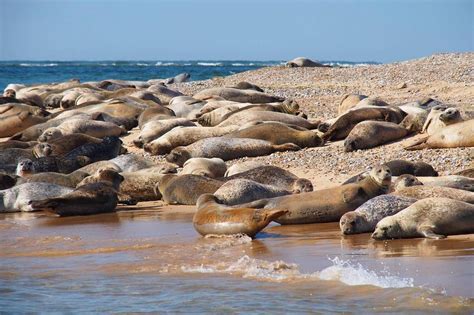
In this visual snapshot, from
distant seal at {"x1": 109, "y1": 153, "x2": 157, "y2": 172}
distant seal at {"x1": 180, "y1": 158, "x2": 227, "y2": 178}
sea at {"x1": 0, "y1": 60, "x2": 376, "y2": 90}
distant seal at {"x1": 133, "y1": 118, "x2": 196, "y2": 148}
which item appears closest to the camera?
distant seal at {"x1": 180, "y1": 158, "x2": 227, "y2": 178}

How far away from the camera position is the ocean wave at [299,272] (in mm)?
5434

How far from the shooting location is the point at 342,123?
1238 centimetres

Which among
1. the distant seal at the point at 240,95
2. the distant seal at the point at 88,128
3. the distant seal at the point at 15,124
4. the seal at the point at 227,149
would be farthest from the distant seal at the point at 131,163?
the distant seal at the point at 240,95

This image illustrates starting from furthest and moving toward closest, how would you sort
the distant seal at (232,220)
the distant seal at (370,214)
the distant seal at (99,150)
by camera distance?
the distant seal at (99,150) < the distant seal at (370,214) < the distant seal at (232,220)

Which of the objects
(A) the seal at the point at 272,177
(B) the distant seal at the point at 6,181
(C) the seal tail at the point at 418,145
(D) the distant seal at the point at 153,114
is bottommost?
(B) the distant seal at the point at 6,181

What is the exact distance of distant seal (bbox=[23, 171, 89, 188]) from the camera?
10.5 m

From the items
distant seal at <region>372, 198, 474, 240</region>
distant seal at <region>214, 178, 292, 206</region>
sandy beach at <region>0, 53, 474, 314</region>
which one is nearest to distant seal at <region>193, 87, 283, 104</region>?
sandy beach at <region>0, 53, 474, 314</region>

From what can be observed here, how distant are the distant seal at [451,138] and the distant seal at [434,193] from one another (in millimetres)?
3121

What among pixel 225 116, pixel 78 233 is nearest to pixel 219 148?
pixel 225 116

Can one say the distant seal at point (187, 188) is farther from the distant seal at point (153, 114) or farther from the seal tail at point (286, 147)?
the distant seal at point (153, 114)

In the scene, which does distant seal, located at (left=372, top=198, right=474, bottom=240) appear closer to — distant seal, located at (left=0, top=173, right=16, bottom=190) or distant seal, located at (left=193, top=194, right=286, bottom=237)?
distant seal, located at (left=193, top=194, right=286, bottom=237)

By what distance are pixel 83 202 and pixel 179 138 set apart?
12.4 ft

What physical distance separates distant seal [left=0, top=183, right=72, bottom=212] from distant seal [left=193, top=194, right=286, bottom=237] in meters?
2.82

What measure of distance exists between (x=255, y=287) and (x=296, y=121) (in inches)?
322
